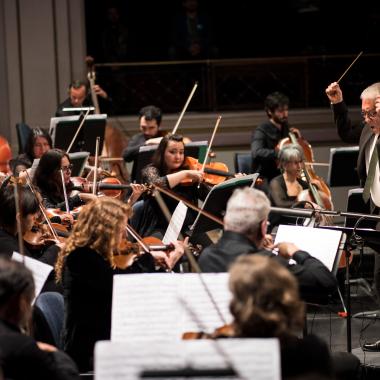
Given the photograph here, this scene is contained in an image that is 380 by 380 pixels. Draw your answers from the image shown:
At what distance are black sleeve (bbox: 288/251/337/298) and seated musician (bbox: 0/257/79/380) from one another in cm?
100

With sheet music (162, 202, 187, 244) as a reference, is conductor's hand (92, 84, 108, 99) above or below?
above

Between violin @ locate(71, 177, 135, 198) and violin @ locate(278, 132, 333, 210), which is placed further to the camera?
violin @ locate(278, 132, 333, 210)

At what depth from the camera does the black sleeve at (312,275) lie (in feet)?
11.1

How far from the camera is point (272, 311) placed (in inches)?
96.0

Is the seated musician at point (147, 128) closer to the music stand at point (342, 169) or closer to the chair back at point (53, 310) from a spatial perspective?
the music stand at point (342, 169)

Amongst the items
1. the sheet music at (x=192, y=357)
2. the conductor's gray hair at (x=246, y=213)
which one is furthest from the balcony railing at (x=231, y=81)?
the sheet music at (x=192, y=357)

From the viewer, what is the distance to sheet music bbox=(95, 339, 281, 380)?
2227 millimetres

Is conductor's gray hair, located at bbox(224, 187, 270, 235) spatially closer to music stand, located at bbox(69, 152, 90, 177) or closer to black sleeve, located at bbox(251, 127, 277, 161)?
music stand, located at bbox(69, 152, 90, 177)

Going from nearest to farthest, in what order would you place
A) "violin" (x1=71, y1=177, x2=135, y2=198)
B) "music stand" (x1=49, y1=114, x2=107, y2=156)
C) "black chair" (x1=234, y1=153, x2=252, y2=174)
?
"violin" (x1=71, y1=177, x2=135, y2=198) → "music stand" (x1=49, y1=114, x2=107, y2=156) → "black chair" (x1=234, y1=153, x2=252, y2=174)

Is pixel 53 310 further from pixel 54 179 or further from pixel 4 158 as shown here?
pixel 4 158

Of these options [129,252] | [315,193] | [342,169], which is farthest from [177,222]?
[342,169]

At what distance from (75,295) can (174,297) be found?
2.16ft

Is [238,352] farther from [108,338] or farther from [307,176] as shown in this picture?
[307,176]

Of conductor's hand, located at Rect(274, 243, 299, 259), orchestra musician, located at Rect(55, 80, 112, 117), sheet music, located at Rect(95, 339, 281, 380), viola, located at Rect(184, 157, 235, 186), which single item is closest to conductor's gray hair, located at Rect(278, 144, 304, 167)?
viola, located at Rect(184, 157, 235, 186)
